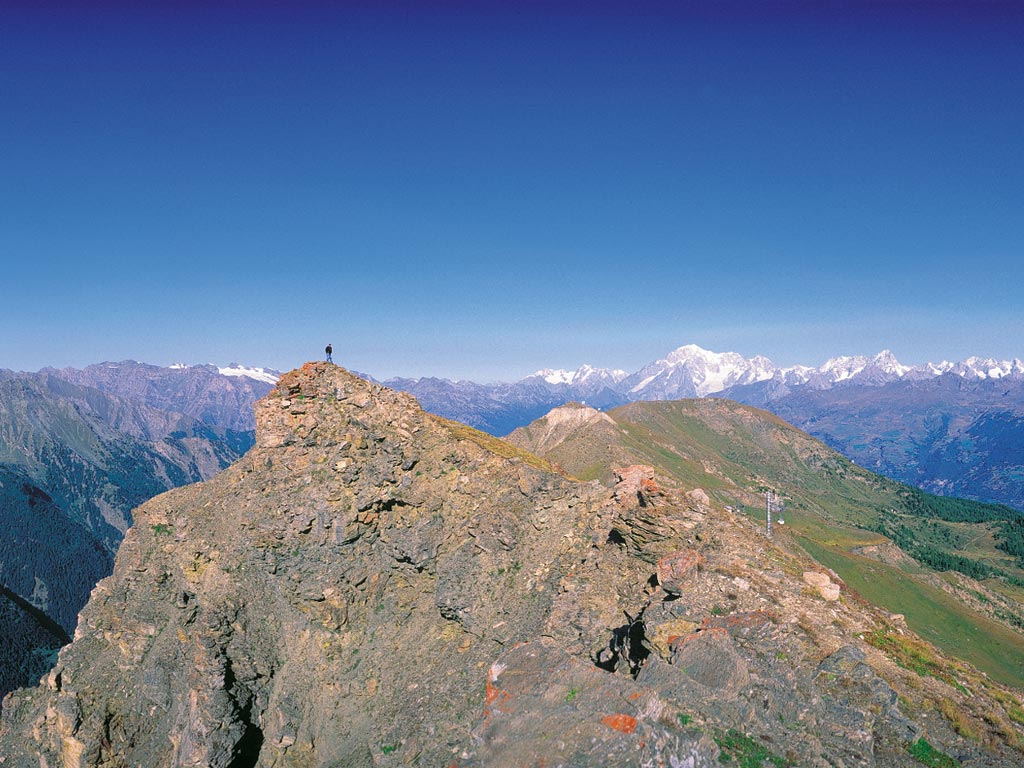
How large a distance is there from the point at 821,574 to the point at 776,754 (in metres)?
12.8

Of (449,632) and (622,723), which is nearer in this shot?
(622,723)

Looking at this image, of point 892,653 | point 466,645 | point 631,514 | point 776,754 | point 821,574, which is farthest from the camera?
point 466,645

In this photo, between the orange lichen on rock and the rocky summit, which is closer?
the orange lichen on rock

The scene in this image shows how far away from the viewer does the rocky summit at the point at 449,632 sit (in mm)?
17641

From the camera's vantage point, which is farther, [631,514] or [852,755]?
[631,514]

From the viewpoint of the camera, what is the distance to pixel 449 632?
34375mm

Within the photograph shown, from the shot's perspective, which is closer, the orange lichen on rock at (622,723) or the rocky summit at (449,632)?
the orange lichen on rock at (622,723)

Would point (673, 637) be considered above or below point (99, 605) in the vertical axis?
above

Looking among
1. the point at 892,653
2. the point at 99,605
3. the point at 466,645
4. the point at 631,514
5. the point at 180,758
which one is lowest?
the point at 180,758

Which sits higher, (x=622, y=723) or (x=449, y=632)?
(x=622, y=723)

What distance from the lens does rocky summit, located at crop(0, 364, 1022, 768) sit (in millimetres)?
17641

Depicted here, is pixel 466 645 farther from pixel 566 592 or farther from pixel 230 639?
pixel 230 639

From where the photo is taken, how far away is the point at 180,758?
36625 millimetres

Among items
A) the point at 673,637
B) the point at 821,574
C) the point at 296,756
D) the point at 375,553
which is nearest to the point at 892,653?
the point at 821,574
